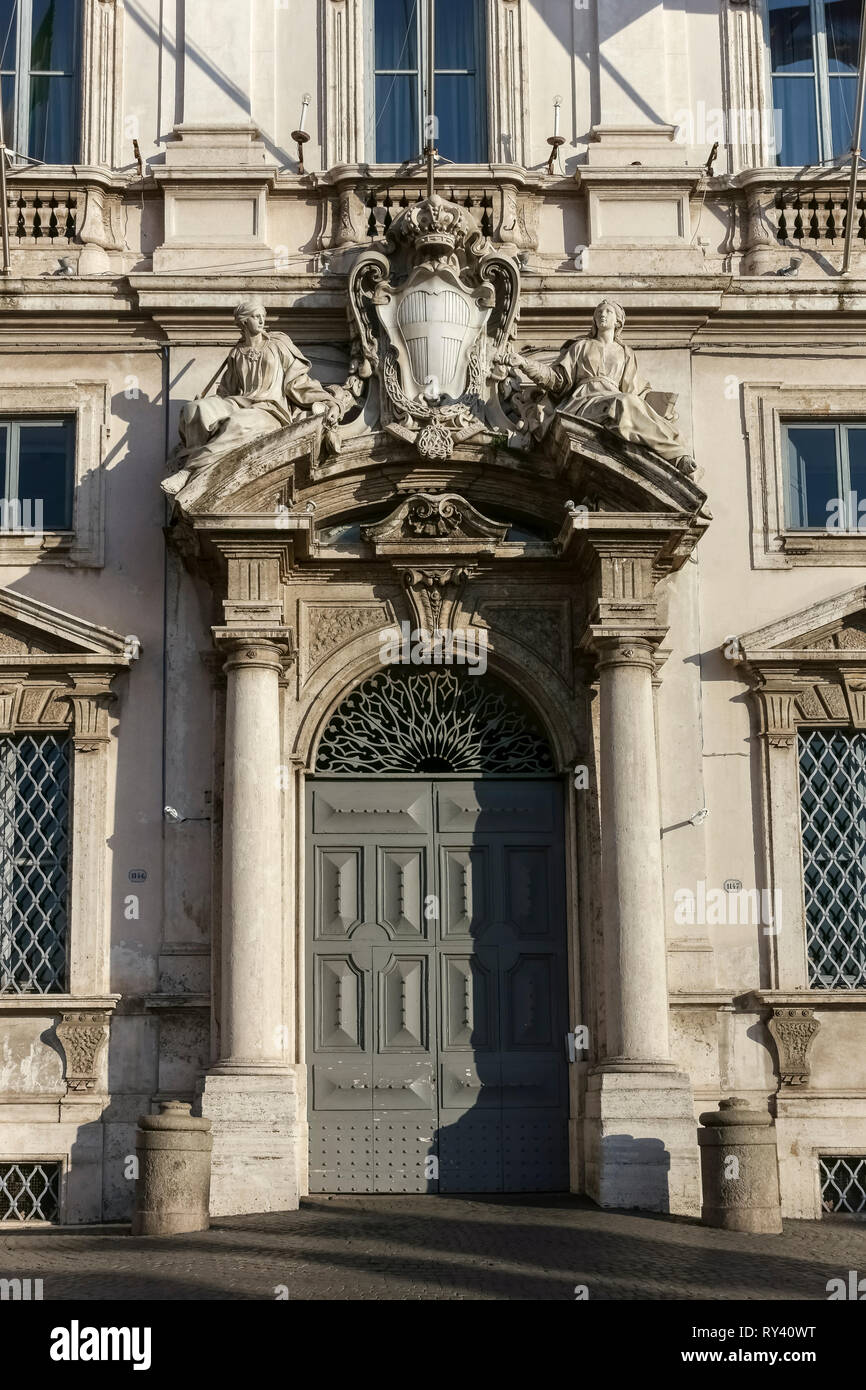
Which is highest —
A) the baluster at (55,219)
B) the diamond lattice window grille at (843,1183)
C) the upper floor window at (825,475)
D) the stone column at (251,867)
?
the baluster at (55,219)

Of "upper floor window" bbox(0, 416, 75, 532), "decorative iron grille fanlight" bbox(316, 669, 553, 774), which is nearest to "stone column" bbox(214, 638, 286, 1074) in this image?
"decorative iron grille fanlight" bbox(316, 669, 553, 774)

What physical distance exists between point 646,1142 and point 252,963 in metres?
2.97

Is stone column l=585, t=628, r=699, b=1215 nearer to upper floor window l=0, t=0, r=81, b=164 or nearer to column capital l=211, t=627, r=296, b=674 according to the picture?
column capital l=211, t=627, r=296, b=674

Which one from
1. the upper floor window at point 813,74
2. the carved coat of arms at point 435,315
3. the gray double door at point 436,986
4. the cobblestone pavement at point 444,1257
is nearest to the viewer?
Answer: the cobblestone pavement at point 444,1257

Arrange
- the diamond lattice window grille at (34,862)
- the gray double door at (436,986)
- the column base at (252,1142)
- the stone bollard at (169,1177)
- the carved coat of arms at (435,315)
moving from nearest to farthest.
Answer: the stone bollard at (169,1177), the column base at (252,1142), the gray double door at (436,986), the diamond lattice window grille at (34,862), the carved coat of arms at (435,315)

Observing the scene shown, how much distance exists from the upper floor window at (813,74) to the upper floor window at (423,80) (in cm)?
252

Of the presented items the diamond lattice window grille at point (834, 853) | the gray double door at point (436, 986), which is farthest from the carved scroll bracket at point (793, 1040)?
the gray double door at point (436, 986)

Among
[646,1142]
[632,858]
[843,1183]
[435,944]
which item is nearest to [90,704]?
[435,944]

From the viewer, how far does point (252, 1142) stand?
12984 millimetres

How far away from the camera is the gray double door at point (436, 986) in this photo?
46.4 ft

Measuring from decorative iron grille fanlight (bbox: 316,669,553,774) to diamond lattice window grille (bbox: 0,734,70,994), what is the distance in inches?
80.4

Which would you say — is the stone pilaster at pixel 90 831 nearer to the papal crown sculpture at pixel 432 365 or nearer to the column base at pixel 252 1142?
the column base at pixel 252 1142

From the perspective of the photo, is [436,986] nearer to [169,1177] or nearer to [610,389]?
[169,1177]
